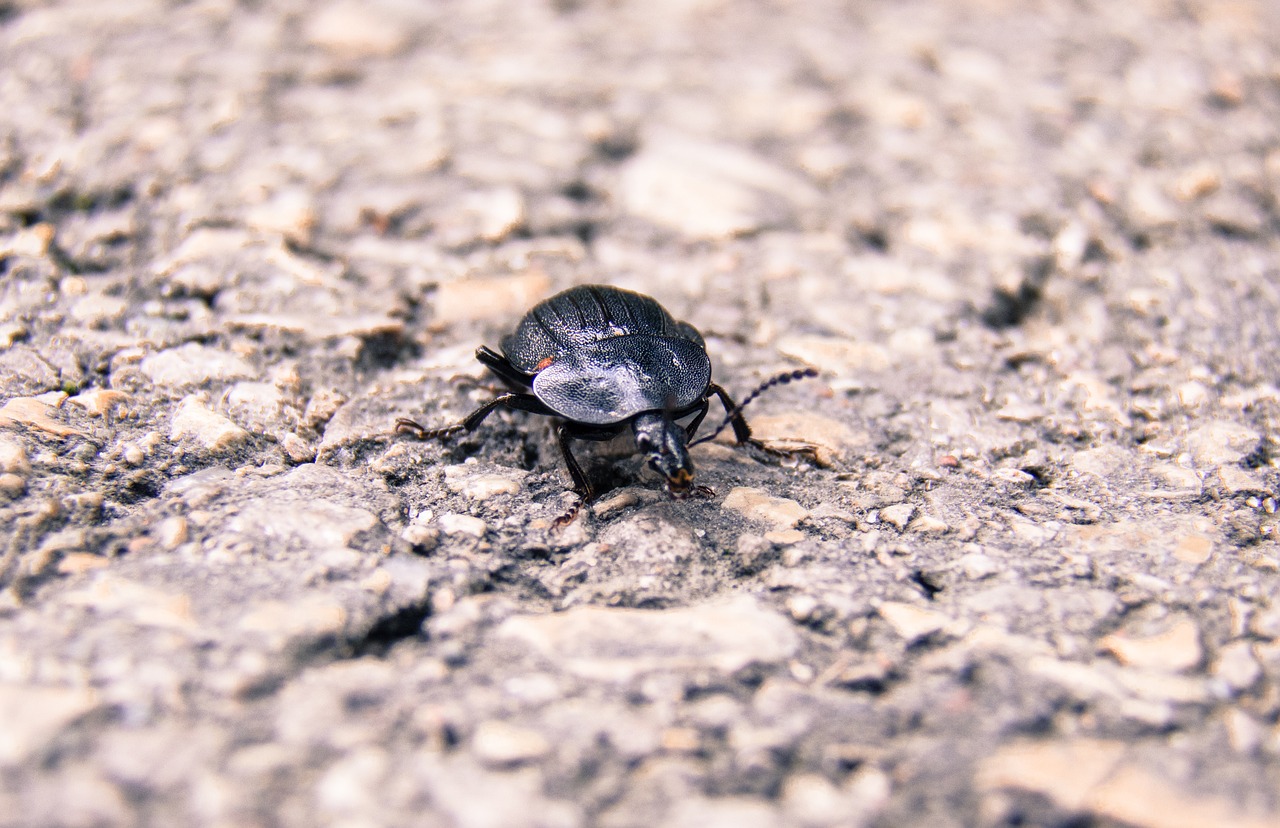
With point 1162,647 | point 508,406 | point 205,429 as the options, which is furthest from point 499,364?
point 1162,647

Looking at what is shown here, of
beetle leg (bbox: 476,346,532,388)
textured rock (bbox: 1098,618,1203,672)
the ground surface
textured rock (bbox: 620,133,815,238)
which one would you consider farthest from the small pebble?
textured rock (bbox: 620,133,815,238)

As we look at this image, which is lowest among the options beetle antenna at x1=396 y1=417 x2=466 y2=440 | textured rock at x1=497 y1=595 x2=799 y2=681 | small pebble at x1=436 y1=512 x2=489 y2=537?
small pebble at x1=436 y1=512 x2=489 y2=537

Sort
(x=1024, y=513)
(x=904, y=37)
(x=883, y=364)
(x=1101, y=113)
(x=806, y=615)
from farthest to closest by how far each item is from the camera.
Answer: (x=904, y=37) < (x=1101, y=113) < (x=883, y=364) < (x=1024, y=513) < (x=806, y=615)

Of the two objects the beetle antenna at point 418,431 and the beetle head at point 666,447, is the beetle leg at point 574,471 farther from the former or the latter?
the beetle antenna at point 418,431

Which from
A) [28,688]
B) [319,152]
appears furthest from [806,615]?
[319,152]

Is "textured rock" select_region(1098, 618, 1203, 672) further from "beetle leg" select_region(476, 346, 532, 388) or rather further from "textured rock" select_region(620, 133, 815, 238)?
"textured rock" select_region(620, 133, 815, 238)

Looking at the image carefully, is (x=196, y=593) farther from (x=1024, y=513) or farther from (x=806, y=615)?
(x=1024, y=513)

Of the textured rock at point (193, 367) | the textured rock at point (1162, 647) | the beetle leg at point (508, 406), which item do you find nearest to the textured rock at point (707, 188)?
the beetle leg at point (508, 406)
